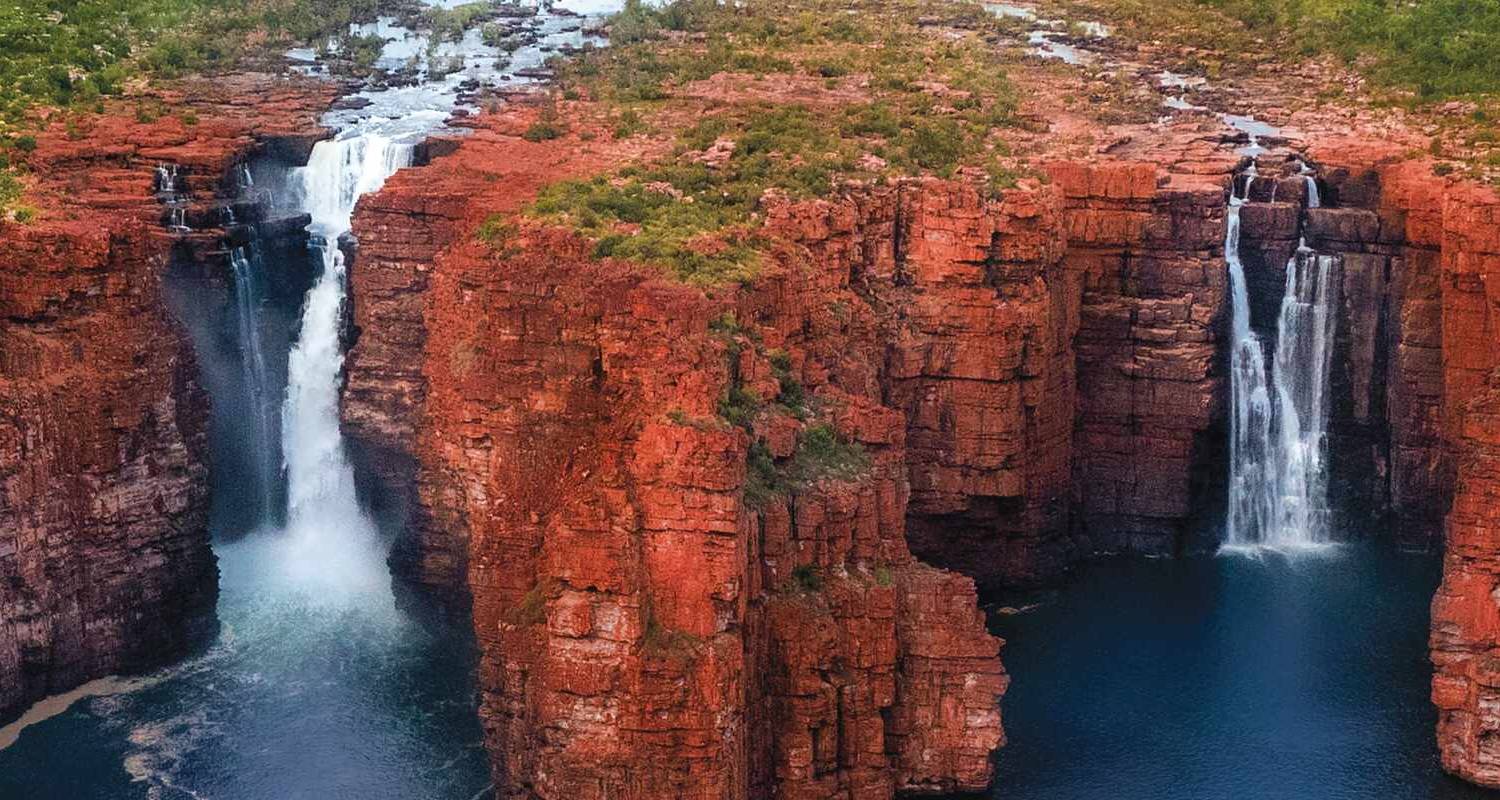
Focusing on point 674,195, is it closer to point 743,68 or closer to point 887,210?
point 887,210

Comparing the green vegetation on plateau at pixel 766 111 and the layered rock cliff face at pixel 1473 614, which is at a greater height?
the green vegetation on plateau at pixel 766 111

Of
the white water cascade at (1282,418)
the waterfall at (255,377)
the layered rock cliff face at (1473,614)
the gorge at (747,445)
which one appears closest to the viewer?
the gorge at (747,445)

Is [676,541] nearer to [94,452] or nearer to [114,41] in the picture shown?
[94,452]

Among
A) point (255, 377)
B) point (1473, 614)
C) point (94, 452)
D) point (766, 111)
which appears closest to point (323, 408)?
point (255, 377)

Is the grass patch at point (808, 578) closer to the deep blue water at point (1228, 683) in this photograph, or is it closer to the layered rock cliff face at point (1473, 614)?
the deep blue water at point (1228, 683)

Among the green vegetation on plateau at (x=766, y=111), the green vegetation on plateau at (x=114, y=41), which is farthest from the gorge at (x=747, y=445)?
the green vegetation on plateau at (x=114, y=41)

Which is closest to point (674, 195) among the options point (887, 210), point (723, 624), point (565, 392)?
point (887, 210)
